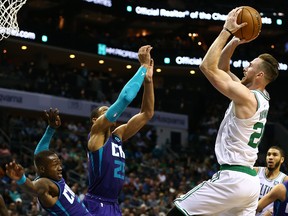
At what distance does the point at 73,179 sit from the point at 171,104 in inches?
459

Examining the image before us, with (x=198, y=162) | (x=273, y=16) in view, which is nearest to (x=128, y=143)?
(x=198, y=162)

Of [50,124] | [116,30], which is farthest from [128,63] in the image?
[50,124]

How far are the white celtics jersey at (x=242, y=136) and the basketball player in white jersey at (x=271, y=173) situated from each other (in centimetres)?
254

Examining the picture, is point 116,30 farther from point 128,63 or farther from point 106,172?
point 106,172

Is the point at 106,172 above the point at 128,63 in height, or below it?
below

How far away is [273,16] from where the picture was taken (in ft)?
102

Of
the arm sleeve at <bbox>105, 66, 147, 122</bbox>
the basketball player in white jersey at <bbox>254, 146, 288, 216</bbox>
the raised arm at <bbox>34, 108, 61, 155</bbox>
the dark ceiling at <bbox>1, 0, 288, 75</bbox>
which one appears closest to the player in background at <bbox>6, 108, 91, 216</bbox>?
the raised arm at <bbox>34, 108, 61, 155</bbox>

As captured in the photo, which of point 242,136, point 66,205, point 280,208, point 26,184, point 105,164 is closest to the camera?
point 26,184

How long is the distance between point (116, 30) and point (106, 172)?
27835 mm

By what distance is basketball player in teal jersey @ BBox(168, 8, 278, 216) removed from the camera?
18.1 feet

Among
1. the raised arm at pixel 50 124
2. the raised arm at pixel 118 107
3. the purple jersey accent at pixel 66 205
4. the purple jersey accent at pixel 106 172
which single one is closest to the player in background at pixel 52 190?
the purple jersey accent at pixel 66 205

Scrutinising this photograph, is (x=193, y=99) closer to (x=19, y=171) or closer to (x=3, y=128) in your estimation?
(x=3, y=128)

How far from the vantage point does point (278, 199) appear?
6988mm

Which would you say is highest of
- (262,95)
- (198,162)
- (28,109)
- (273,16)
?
(273,16)
